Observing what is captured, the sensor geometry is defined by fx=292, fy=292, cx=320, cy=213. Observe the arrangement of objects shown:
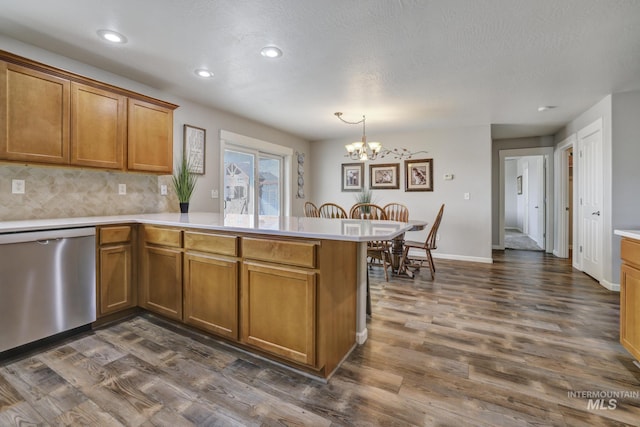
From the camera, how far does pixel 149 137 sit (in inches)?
113

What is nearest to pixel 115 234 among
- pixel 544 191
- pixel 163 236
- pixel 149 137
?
pixel 163 236

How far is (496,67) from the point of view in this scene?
2674mm

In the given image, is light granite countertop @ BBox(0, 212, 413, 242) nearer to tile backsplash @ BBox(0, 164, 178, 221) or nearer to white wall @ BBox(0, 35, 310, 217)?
tile backsplash @ BBox(0, 164, 178, 221)

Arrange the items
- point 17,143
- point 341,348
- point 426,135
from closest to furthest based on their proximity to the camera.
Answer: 1. point 341,348
2. point 17,143
3. point 426,135

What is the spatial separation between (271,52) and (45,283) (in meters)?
2.37

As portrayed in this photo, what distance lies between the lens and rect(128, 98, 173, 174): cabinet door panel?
2732 millimetres

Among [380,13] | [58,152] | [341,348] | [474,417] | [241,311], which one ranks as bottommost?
[474,417]

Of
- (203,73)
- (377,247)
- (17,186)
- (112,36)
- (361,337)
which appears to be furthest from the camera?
(377,247)

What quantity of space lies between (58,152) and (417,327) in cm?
313

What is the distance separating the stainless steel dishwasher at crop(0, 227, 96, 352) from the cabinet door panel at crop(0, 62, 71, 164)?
0.64 meters

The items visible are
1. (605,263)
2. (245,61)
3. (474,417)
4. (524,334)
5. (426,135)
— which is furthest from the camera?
(426,135)

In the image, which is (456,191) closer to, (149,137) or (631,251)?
(631,251)

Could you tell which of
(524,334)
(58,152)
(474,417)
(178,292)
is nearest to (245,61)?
(58,152)

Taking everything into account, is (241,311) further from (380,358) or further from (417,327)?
(417,327)
